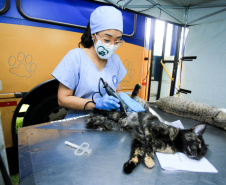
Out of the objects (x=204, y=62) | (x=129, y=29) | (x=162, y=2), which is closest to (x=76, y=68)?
(x=129, y=29)

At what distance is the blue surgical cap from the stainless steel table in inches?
37.1

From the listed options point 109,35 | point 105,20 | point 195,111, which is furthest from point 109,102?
point 195,111

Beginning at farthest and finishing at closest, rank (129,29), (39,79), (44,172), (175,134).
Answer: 1. (129,29)
2. (39,79)
3. (175,134)
4. (44,172)

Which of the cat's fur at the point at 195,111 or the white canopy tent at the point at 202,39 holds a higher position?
the white canopy tent at the point at 202,39

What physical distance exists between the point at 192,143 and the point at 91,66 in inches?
42.5

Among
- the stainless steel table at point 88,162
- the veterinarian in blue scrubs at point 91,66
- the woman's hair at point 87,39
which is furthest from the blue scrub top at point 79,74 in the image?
the stainless steel table at point 88,162

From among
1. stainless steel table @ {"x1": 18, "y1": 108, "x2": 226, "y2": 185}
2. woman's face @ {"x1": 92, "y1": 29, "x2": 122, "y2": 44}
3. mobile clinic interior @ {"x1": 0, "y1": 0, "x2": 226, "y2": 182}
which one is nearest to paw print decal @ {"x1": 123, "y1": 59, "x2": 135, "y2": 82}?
mobile clinic interior @ {"x1": 0, "y1": 0, "x2": 226, "y2": 182}

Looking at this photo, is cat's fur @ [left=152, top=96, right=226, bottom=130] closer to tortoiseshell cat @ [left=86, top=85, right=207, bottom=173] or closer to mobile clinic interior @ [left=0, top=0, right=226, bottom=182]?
tortoiseshell cat @ [left=86, top=85, right=207, bottom=173]

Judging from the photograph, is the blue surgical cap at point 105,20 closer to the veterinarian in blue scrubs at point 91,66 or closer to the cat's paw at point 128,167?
the veterinarian in blue scrubs at point 91,66

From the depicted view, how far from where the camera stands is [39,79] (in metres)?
1.79

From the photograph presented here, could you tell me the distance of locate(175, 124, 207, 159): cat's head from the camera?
0.85 metres

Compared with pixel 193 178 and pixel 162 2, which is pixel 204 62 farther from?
pixel 193 178

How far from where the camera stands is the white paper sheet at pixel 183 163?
2.39 feet

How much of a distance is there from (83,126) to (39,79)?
43.3 inches
